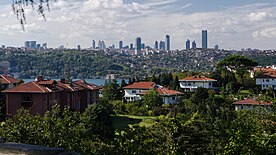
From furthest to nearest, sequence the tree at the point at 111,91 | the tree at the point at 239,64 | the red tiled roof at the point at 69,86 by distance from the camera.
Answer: the tree at the point at 239,64 → the tree at the point at 111,91 → the red tiled roof at the point at 69,86

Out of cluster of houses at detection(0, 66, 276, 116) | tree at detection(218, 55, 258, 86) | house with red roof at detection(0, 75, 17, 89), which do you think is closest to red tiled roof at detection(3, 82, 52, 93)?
cluster of houses at detection(0, 66, 276, 116)

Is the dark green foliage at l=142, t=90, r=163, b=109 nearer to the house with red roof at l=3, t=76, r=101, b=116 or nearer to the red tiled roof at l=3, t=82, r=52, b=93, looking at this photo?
the house with red roof at l=3, t=76, r=101, b=116

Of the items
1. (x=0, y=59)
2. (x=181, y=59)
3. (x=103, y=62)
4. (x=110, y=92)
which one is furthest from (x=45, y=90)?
(x=181, y=59)

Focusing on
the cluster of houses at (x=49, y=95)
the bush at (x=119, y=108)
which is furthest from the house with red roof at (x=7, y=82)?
the bush at (x=119, y=108)

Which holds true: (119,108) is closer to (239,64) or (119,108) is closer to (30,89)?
(30,89)

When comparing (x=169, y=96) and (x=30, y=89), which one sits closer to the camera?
(x=30, y=89)

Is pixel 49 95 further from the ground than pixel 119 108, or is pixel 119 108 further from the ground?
pixel 49 95

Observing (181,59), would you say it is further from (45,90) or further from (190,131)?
(190,131)

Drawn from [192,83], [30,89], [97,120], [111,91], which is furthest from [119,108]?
[192,83]

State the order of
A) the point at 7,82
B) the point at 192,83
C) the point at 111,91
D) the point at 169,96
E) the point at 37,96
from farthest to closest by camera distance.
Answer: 1. the point at 192,83
2. the point at 111,91
3. the point at 169,96
4. the point at 7,82
5. the point at 37,96

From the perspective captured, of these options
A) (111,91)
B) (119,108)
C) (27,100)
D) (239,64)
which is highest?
(239,64)

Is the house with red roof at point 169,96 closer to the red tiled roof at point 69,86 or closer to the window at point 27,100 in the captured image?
the red tiled roof at point 69,86
